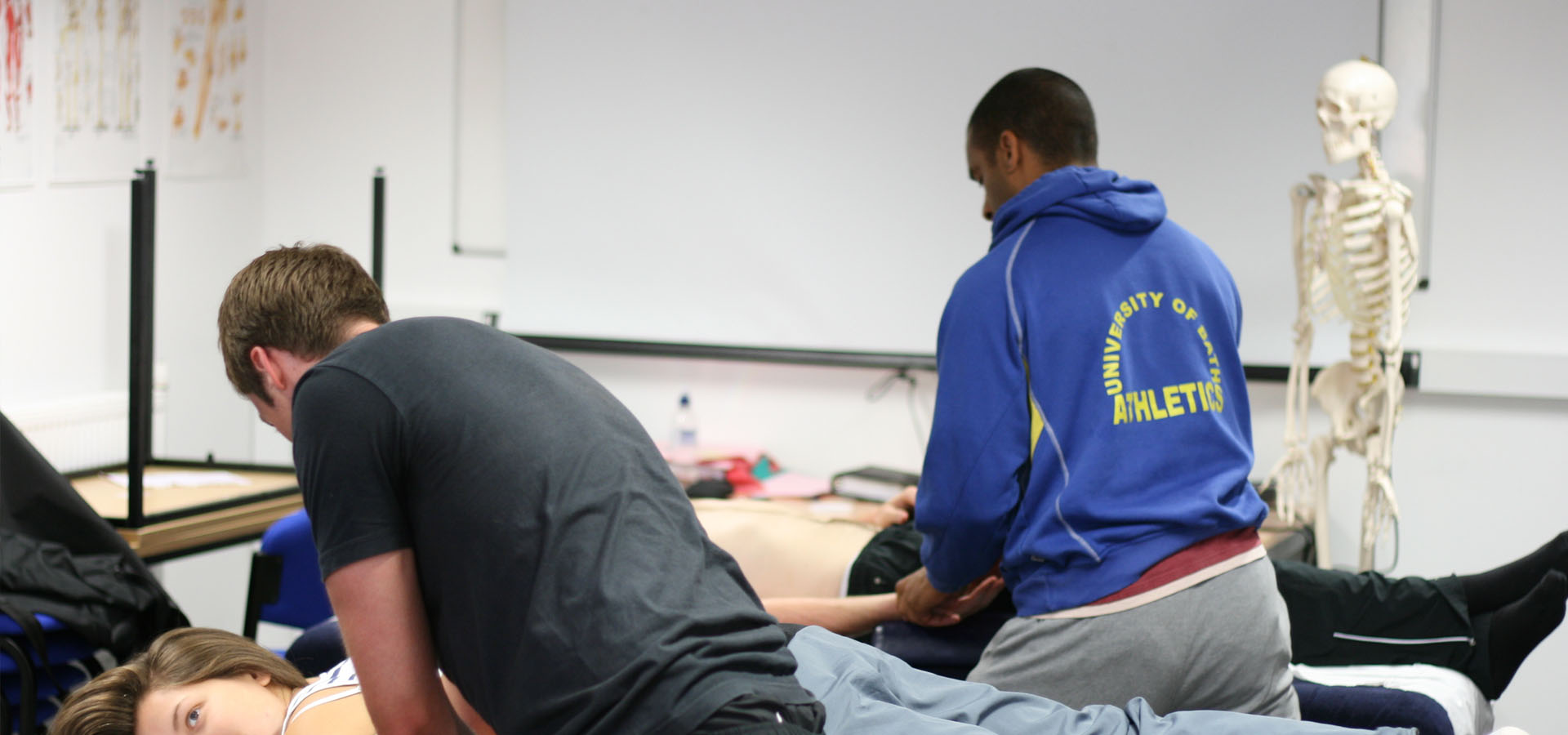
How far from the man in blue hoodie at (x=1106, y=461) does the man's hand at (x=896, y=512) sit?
0.93 metres

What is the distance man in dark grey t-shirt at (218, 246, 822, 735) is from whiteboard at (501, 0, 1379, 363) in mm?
2721

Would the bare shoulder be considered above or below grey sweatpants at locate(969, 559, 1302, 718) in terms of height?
below

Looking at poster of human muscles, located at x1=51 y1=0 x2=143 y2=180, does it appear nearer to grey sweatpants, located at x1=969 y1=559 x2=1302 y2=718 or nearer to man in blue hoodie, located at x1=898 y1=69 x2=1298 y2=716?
man in blue hoodie, located at x1=898 y1=69 x2=1298 y2=716

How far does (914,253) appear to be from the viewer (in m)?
3.90

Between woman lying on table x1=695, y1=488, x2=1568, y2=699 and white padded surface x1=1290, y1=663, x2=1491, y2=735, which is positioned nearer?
white padded surface x1=1290, y1=663, x2=1491, y2=735

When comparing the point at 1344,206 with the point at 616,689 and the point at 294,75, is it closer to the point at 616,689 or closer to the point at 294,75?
the point at 616,689

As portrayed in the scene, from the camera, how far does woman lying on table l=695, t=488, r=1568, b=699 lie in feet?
7.62

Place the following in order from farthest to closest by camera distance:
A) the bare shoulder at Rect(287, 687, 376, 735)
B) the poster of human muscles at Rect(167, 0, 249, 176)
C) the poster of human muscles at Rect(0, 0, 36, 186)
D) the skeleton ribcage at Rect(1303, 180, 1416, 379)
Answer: the poster of human muscles at Rect(167, 0, 249, 176)
the poster of human muscles at Rect(0, 0, 36, 186)
the skeleton ribcage at Rect(1303, 180, 1416, 379)
the bare shoulder at Rect(287, 687, 376, 735)

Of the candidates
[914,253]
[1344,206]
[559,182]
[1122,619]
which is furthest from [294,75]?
[1122,619]

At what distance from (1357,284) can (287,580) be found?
245 cm

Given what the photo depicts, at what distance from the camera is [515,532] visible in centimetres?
119

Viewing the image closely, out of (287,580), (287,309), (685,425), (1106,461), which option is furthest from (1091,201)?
(685,425)

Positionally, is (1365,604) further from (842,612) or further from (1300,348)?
(842,612)

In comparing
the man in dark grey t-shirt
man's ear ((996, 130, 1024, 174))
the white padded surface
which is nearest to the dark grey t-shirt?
the man in dark grey t-shirt
